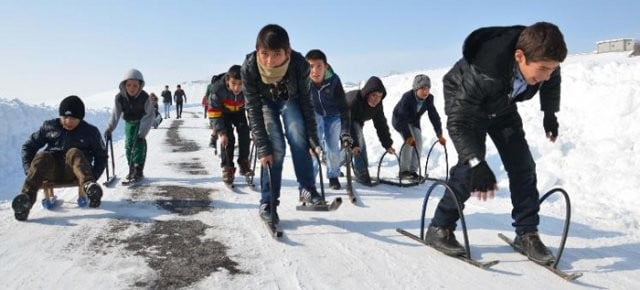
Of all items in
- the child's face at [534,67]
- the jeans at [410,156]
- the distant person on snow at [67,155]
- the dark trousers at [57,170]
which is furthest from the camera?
the jeans at [410,156]

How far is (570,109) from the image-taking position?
9.63 meters

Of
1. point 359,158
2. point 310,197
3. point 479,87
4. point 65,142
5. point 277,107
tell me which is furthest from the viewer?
point 359,158

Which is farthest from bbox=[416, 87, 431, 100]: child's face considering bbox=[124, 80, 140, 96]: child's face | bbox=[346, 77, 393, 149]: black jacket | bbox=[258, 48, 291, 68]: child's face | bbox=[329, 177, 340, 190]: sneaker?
bbox=[124, 80, 140, 96]: child's face

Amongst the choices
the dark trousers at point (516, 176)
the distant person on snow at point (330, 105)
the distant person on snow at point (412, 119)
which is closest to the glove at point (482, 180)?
the dark trousers at point (516, 176)

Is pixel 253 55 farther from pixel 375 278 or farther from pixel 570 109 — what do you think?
pixel 570 109

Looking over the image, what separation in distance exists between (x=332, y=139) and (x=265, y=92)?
2462mm

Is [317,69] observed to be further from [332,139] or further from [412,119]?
[412,119]

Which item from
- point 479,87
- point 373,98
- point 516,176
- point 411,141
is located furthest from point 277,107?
point 411,141

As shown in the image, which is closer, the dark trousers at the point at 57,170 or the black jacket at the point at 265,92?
the black jacket at the point at 265,92

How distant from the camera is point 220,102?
6.95 metres

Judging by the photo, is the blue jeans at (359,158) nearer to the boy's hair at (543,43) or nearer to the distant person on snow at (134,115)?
the distant person on snow at (134,115)

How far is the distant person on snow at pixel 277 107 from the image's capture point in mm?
4180

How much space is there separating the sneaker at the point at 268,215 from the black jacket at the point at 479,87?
1811mm

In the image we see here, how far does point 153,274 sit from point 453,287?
2022mm
